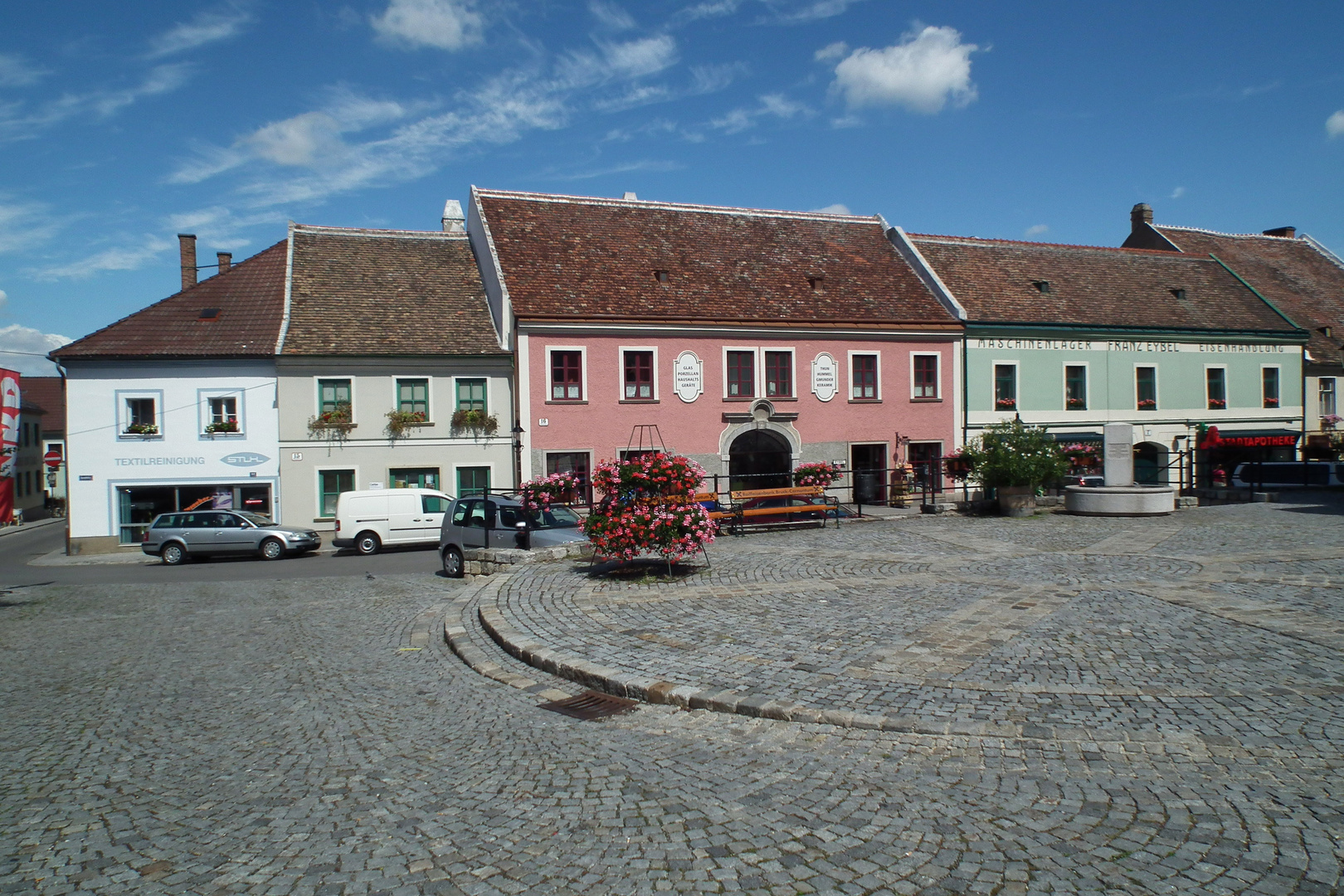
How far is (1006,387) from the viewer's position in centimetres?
2878

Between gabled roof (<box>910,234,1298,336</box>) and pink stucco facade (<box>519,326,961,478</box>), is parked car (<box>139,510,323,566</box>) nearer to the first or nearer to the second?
pink stucco facade (<box>519,326,961,478</box>)

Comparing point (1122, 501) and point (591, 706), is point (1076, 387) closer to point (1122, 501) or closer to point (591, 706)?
point (1122, 501)

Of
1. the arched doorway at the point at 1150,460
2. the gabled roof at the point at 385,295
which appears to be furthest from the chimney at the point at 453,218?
the arched doorway at the point at 1150,460

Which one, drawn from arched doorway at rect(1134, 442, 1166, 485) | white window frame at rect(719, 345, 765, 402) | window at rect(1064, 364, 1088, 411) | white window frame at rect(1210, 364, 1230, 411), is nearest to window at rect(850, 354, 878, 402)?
white window frame at rect(719, 345, 765, 402)

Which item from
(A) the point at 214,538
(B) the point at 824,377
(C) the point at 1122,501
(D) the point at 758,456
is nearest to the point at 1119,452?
(C) the point at 1122,501

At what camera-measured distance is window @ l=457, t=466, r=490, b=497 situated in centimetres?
2611

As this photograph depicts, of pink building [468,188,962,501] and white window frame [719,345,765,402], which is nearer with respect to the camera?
pink building [468,188,962,501]

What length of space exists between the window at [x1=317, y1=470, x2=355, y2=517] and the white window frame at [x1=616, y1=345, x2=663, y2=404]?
8.46 m

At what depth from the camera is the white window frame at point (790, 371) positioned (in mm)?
26828

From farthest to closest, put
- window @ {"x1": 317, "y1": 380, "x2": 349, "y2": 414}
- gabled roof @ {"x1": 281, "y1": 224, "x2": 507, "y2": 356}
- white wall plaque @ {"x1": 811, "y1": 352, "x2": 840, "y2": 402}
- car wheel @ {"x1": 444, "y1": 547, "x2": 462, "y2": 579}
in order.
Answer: white wall plaque @ {"x1": 811, "y1": 352, "x2": 840, "y2": 402} < gabled roof @ {"x1": 281, "y1": 224, "x2": 507, "y2": 356} < window @ {"x1": 317, "y1": 380, "x2": 349, "y2": 414} < car wheel @ {"x1": 444, "y1": 547, "x2": 462, "y2": 579}

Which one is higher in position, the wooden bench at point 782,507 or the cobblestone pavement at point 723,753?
the wooden bench at point 782,507

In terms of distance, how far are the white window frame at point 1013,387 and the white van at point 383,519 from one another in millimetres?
18160

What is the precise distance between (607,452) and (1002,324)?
551 inches

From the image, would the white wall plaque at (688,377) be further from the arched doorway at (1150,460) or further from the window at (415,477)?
the arched doorway at (1150,460)
